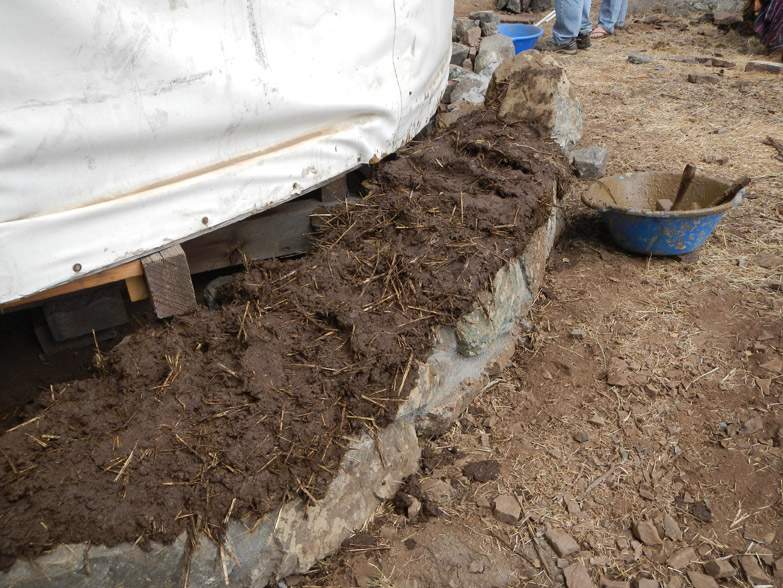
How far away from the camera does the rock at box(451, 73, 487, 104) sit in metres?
5.19

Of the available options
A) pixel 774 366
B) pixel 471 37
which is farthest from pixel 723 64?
pixel 774 366

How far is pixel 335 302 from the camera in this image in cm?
281

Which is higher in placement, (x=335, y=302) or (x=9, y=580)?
(x=335, y=302)

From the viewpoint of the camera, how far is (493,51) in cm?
665

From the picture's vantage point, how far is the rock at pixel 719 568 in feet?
8.04

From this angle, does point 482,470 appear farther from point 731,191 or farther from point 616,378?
point 731,191

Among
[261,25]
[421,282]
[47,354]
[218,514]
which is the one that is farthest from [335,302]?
[47,354]

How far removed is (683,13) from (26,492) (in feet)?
37.4

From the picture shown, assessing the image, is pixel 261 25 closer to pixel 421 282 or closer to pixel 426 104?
pixel 421 282

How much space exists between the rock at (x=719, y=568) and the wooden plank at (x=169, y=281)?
231 cm

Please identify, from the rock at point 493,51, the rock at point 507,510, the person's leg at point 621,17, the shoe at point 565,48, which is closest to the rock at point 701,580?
the rock at point 507,510

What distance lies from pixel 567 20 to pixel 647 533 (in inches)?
306

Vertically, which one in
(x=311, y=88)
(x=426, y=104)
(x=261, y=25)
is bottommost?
(x=426, y=104)

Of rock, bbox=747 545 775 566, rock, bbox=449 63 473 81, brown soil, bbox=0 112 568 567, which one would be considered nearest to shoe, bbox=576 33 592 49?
rock, bbox=449 63 473 81
